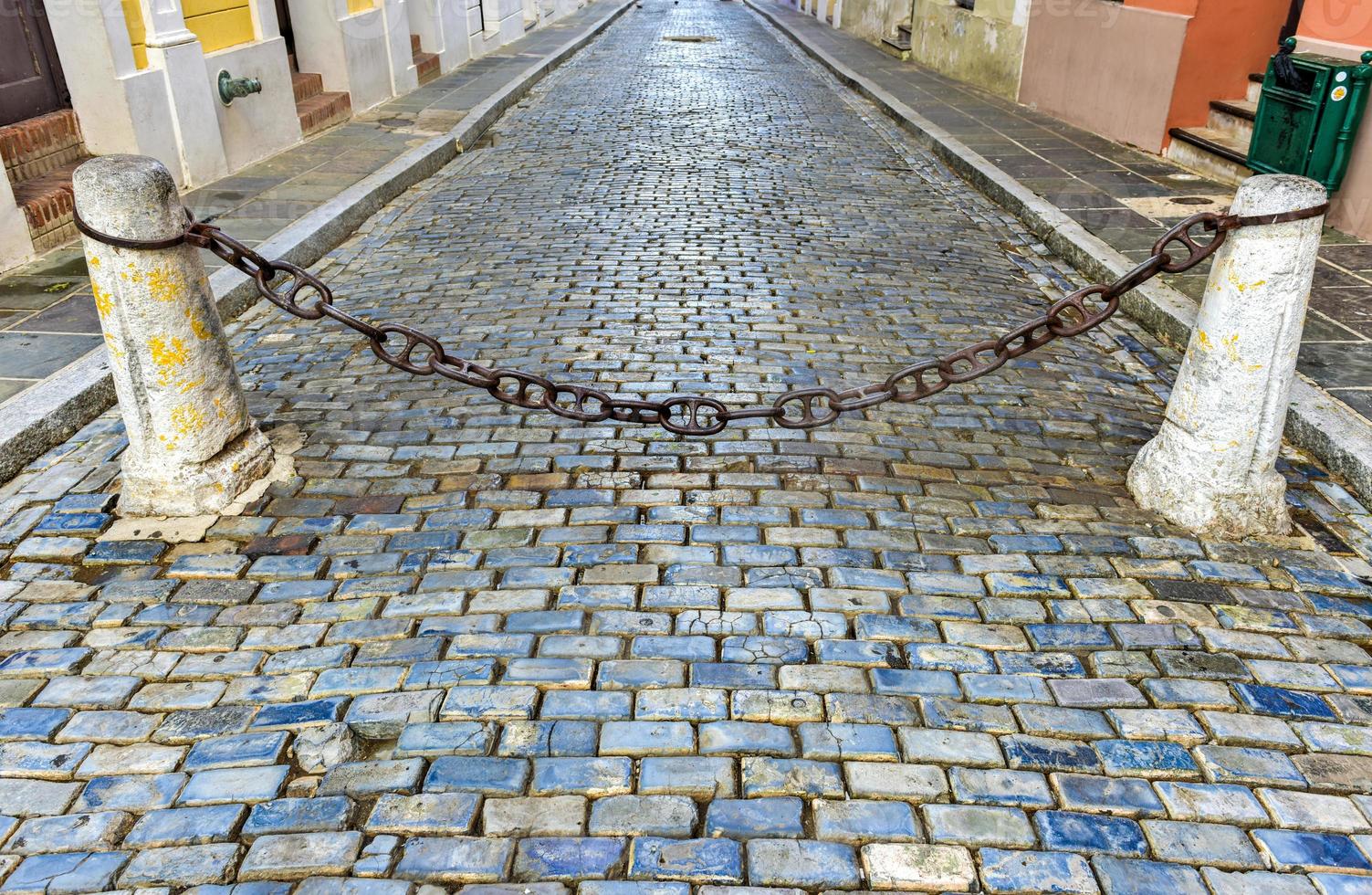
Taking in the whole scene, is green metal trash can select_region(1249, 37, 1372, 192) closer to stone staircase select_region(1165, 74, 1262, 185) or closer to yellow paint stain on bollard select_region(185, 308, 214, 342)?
stone staircase select_region(1165, 74, 1262, 185)

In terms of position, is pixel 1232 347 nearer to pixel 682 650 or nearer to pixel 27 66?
pixel 682 650

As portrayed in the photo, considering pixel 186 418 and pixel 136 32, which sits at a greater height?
pixel 136 32

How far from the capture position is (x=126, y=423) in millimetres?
3758

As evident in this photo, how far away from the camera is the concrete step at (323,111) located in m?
10.2

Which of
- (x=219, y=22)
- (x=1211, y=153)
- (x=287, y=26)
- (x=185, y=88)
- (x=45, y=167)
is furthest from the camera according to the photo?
(x=287, y=26)

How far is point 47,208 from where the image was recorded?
657 cm

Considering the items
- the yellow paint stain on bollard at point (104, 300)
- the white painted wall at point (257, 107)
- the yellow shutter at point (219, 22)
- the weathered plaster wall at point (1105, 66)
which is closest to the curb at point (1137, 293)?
the weathered plaster wall at point (1105, 66)

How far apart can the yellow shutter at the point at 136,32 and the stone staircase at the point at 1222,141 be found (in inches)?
330

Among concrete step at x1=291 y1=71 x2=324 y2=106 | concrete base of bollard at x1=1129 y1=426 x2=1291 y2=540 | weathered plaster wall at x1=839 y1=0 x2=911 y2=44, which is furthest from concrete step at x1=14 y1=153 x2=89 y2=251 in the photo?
weathered plaster wall at x1=839 y1=0 x2=911 y2=44

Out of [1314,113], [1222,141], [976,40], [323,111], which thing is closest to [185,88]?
[323,111]

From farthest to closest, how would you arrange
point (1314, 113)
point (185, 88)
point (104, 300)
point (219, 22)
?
point (219, 22), point (185, 88), point (1314, 113), point (104, 300)

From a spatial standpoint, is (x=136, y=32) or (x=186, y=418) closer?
(x=186, y=418)

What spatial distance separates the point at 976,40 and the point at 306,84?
868 cm

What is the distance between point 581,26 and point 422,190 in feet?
50.8
